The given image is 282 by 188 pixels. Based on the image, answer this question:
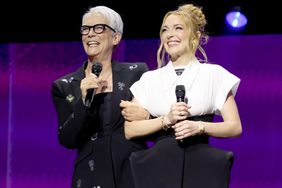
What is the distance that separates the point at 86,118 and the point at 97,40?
349 millimetres

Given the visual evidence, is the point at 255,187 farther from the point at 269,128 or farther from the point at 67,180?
the point at 67,180

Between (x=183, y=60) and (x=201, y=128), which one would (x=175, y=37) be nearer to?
(x=183, y=60)

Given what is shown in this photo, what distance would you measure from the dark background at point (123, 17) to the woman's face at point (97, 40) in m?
1.24

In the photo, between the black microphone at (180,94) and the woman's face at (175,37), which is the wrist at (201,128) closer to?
the black microphone at (180,94)

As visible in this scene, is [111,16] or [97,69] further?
[111,16]

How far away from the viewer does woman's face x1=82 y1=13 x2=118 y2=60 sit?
8.59ft

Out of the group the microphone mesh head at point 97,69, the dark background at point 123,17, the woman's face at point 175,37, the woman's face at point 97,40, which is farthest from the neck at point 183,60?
the dark background at point 123,17

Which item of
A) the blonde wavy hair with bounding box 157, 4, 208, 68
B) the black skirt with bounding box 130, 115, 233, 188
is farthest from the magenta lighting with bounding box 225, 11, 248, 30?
the black skirt with bounding box 130, 115, 233, 188

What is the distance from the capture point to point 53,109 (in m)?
4.16

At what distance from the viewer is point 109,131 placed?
2.53 meters

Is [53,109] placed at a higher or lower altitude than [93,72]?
lower

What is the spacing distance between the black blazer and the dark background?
1.28 meters

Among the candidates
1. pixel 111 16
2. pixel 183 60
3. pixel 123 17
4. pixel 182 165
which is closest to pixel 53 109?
pixel 123 17

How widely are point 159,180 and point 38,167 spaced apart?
2106mm
